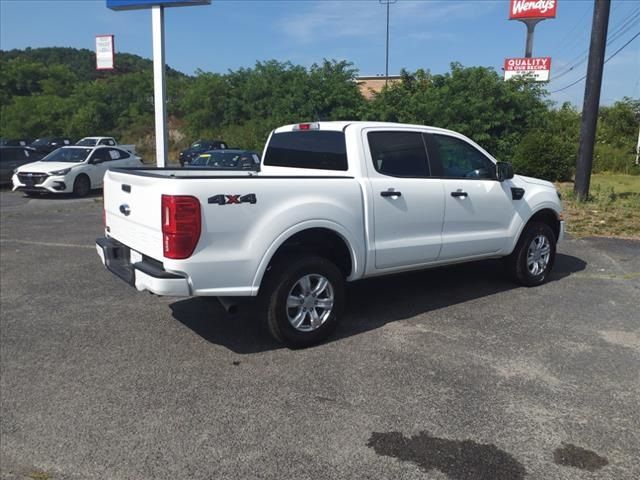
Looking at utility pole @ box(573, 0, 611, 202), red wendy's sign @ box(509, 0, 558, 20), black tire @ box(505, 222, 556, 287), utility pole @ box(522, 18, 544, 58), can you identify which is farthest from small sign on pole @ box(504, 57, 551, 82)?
black tire @ box(505, 222, 556, 287)

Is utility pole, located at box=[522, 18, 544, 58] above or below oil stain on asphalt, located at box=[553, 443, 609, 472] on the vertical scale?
above

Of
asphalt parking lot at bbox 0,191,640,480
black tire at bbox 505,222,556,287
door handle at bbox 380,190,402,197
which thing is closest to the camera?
asphalt parking lot at bbox 0,191,640,480

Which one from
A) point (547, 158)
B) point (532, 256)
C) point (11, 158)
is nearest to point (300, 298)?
point (532, 256)

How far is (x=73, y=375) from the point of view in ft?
14.1

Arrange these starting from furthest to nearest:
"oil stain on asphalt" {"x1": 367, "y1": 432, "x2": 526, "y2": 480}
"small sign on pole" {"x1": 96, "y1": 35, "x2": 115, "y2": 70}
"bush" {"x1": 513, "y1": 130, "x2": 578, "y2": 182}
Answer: "small sign on pole" {"x1": 96, "y1": 35, "x2": 115, "y2": 70} < "bush" {"x1": 513, "y1": 130, "x2": 578, "y2": 182} < "oil stain on asphalt" {"x1": 367, "y1": 432, "x2": 526, "y2": 480}

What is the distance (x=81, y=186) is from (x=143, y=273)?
14.7m

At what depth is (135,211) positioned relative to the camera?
4512mm

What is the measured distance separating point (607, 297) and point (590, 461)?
3.71 meters

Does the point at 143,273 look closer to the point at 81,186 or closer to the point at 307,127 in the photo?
the point at 307,127

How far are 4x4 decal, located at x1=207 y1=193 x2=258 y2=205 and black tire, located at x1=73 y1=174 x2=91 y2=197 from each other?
14.7 m

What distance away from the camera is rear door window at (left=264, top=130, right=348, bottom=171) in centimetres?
532

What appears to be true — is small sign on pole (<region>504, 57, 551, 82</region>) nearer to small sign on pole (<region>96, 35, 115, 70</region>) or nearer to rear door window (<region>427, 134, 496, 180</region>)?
rear door window (<region>427, 134, 496, 180</region>)

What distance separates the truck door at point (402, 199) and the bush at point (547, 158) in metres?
14.9

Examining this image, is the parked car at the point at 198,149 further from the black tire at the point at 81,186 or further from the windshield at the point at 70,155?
the black tire at the point at 81,186
